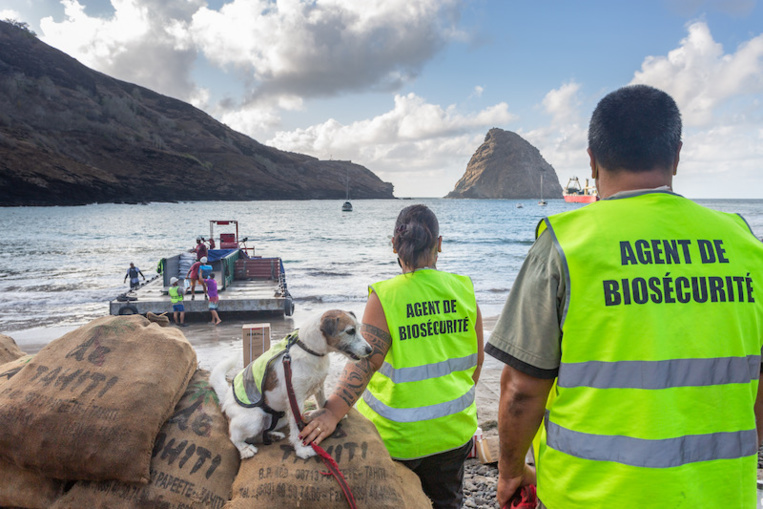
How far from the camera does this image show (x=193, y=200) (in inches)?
7146

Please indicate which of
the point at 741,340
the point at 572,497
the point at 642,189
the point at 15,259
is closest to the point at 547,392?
the point at 572,497

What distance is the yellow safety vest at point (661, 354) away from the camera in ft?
4.32

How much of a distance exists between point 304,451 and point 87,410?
3.64 ft

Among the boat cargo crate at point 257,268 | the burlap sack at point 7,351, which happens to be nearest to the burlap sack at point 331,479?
the burlap sack at point 7,351

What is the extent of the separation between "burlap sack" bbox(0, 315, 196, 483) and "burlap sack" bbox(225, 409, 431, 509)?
56 centimetres

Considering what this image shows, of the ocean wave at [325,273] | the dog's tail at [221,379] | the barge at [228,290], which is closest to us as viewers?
the dog's tail at [221,379]

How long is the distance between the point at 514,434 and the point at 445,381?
2.48ft

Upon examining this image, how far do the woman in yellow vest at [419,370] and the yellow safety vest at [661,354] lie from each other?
0.94 metres

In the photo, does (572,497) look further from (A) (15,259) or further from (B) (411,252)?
(A) (15,259)

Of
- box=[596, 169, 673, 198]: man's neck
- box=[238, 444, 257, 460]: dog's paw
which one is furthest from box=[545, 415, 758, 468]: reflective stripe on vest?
box=[238, 444, 257, 460]: dog's paw

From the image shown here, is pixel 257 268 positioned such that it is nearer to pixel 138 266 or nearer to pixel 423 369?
pixel 138 266

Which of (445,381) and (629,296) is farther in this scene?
(445,381)

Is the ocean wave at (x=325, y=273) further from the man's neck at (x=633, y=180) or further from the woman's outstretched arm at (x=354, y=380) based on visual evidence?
the man's neck at (x=633, y=180)

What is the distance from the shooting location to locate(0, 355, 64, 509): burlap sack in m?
2.37
